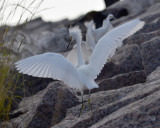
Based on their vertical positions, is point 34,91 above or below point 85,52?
below

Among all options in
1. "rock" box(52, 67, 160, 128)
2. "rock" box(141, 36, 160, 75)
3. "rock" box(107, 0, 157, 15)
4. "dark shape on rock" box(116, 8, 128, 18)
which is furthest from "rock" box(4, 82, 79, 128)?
"dark shape on rock" box(116, 8, 128, 18)

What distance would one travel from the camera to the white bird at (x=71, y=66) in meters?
4.18

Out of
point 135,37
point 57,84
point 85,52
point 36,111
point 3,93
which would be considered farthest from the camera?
point 85,52

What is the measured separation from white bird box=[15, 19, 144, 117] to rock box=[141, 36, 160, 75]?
0.40m

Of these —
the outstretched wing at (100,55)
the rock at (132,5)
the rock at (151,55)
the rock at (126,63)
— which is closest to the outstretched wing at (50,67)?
the outstretched wing at (100,55)

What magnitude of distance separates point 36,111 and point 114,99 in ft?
3.02

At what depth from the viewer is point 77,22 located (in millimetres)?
9898

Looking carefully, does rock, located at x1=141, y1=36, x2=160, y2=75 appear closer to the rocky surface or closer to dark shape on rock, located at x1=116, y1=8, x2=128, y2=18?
the rocky surface

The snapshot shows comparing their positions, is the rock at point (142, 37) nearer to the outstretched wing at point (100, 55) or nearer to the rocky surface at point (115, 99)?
the rocky surface at point (115, 99)

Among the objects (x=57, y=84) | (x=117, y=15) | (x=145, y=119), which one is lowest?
(x=145, y=119)

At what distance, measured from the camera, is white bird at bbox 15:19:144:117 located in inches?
165

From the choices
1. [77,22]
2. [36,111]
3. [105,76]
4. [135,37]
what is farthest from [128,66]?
[77,22]

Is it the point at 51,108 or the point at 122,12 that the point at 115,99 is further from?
the point at 122,12

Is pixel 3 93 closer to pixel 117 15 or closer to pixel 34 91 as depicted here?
pixel 34 91
